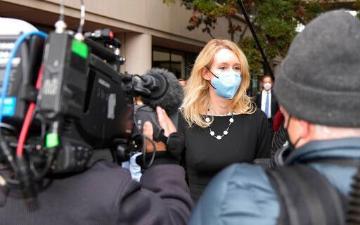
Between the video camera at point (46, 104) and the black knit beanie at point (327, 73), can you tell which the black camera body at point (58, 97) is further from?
the black knit beanie at point (327, 73)

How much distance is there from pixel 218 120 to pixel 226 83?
0.23 meters

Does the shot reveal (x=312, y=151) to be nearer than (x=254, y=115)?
Yes

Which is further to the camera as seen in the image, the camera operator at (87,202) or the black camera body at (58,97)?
the camera operator at (87,202)

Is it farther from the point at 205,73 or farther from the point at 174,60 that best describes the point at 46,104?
the point at 174,60

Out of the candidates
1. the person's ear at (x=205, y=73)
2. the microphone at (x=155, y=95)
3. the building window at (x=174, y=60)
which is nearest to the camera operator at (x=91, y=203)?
the microphone at (x=155, y=95)

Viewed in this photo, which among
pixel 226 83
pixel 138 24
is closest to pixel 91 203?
pixel 226 83

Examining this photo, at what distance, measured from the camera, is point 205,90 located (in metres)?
3.41

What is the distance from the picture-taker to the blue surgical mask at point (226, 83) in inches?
129

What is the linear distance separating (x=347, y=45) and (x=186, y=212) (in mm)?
709

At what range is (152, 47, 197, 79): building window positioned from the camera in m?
14.4

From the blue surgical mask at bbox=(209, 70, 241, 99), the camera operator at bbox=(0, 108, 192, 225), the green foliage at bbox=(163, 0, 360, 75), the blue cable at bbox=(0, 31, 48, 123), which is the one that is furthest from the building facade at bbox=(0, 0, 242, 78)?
the blue cable at bbox=(0, 31, 48, 123)

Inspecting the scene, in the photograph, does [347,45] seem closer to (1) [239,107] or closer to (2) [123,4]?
(1) [239,107]

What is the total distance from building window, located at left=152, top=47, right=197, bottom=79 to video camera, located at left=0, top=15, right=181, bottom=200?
1256 centimetres

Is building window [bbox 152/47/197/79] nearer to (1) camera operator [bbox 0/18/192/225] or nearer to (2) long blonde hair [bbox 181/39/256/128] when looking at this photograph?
(2) long blonde hair [bbox 181/39/256/128]
